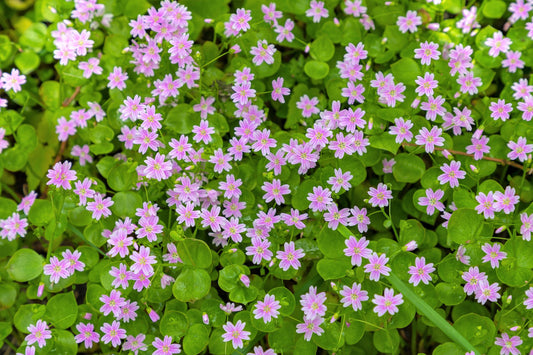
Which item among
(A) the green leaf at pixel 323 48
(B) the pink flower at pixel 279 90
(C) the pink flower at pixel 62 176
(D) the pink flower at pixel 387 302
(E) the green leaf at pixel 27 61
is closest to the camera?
(D) the pink flower at pixel 387 302

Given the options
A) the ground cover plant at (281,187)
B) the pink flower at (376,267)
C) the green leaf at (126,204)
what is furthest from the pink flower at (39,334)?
the pink flower at (376,267)

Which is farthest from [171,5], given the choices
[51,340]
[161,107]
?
[51,340]

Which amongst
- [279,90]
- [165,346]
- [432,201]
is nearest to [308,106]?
[279,90]

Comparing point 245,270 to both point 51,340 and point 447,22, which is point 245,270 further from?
point 447,22

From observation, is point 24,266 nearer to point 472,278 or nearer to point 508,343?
point 472,278

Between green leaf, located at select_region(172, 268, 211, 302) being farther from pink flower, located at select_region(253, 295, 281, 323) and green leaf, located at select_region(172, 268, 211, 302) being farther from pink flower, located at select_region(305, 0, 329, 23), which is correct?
pink flower, located at select_region(305, 0, 329, 23)

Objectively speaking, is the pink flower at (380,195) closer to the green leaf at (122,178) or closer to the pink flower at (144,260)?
the pink flower at (144,260)
